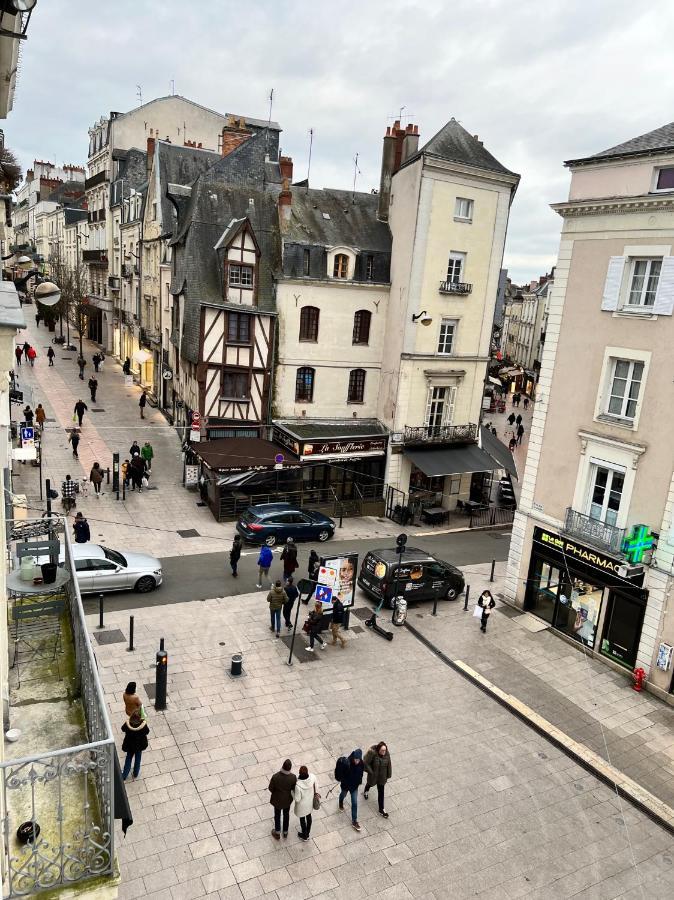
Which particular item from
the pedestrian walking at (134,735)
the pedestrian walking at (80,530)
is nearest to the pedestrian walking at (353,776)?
the pedestrian walking at (134,735)

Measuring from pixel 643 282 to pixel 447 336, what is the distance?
11536 mm

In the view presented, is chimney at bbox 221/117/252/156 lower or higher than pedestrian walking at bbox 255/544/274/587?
higher

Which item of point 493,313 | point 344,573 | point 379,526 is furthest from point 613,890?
point 493,313

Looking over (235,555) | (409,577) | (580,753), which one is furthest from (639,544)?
(235,555)

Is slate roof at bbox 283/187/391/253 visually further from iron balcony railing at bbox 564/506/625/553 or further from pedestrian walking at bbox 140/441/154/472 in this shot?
iron balcony railing at bbox 564/506/625/553

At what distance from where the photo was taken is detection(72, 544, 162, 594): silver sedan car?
15820 millimetres

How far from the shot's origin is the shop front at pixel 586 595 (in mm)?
14977

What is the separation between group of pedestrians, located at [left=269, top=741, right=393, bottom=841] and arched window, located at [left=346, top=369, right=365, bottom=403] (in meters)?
18.2

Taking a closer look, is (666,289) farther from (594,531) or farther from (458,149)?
(458,149)

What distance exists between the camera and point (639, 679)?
14.5 meters

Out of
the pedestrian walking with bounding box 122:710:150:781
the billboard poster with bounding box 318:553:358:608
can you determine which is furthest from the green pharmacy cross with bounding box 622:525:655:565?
the pedestrian walking with bounding box 122:710:150:781

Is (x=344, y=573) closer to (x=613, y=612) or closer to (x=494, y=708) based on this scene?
(x=494, y=708)

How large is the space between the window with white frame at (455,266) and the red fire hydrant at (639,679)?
1608 centimetres

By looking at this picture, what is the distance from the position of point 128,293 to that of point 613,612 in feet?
121
